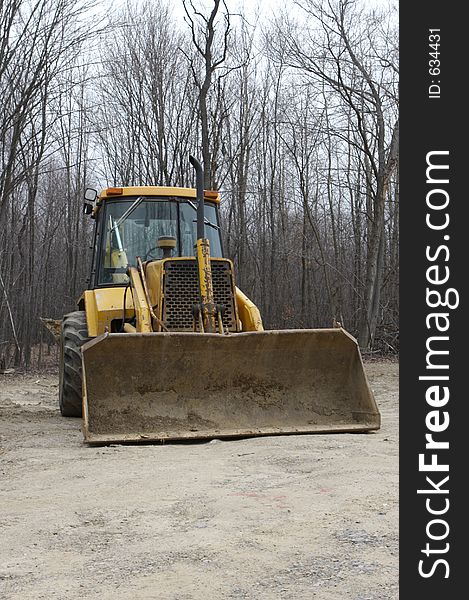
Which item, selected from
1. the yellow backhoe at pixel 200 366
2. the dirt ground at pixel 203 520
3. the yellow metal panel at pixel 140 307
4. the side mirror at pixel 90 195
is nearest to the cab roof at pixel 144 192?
the side mirror at pixel 90 195

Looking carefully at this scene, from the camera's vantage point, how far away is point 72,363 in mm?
8367

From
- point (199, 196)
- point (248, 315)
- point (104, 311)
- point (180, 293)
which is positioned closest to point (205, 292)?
point (180, 293)

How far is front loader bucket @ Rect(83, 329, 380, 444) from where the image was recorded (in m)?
6.88

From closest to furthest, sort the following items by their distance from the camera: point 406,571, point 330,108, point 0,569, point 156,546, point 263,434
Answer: point 406,571
point 0,569
point 156,546
point 263,434
point 330,108

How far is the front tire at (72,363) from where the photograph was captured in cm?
830

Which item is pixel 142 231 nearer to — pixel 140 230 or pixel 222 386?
pixel 140 230

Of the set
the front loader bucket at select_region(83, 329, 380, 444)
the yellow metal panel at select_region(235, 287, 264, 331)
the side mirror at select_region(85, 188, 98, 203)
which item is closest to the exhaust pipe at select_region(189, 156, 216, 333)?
the front loader bucket at select_region(83, 329, 380, 444)

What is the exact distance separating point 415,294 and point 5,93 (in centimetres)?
943

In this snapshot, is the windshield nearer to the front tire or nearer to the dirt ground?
the front tire

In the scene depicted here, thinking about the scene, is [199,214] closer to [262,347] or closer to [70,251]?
[262,347]

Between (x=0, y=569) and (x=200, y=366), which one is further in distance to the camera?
(x=200, y=366)

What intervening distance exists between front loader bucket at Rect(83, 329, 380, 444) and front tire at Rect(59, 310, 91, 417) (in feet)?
4.30

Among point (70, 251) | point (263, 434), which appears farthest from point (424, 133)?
point (70, 251)

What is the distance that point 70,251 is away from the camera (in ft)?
71.5
